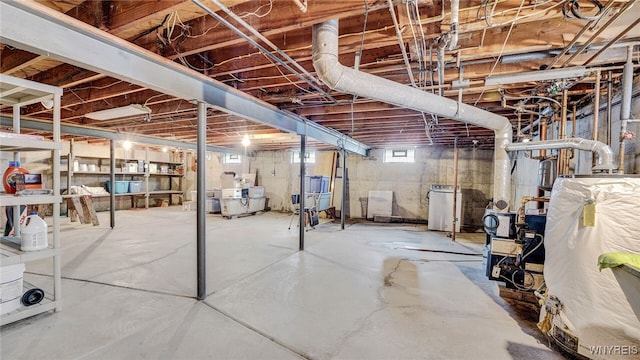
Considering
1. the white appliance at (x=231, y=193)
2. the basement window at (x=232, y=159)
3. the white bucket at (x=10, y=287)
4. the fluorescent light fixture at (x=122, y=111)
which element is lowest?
the white bucket at (x=10, y=287)

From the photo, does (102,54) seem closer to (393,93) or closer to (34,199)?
(34,199)

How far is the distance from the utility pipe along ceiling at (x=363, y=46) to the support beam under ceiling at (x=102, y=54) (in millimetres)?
15

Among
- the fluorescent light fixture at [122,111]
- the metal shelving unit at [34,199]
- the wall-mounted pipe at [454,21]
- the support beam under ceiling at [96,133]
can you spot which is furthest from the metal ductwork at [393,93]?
the support beam under ceiling at [96,133]

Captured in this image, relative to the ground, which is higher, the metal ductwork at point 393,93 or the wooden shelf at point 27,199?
the metal ductwork at point 393,93

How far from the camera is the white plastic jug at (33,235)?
2.12m

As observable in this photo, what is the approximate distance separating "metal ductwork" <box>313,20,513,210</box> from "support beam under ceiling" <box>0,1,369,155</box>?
4.09 feet

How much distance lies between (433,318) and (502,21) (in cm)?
224

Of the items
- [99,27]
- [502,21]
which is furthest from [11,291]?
[502,21]

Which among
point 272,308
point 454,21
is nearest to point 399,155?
point 272,308

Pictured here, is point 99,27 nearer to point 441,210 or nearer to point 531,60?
point 531,60

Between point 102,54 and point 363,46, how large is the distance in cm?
174

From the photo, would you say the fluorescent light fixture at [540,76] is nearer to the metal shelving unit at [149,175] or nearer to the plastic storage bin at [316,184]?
the plastic storage bin at [316,184]

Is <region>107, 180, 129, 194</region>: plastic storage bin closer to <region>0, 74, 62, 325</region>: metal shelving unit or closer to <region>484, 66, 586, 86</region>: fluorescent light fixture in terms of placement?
<region>0, 74, 62, 325</region>: metal shelving unit

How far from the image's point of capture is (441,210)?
20.9 ft
